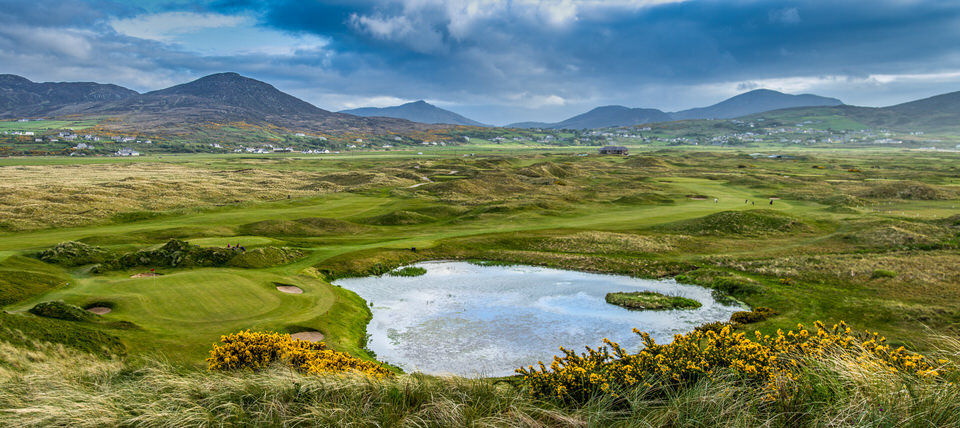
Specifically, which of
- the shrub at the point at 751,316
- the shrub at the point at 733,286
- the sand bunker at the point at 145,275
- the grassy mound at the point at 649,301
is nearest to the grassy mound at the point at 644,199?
the shrub at the point at 733,286

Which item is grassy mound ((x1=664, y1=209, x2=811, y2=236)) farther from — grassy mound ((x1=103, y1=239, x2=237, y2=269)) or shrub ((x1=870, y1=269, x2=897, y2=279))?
grassy mound ((x1=103, y1=239, x2=237, y2=269))

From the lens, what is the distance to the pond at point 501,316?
91.0ft

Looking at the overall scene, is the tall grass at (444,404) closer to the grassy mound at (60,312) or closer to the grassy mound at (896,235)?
the grassy mound at (60,312)

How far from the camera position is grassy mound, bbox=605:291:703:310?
36.3 meters

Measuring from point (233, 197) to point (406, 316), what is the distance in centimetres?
7872

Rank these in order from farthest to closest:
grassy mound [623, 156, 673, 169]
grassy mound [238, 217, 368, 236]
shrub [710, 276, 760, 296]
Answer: grassy mound [623, 156, 673, 169], grassy mound [238, 217, 368, 236], shrub [710, 276, 760, 296]

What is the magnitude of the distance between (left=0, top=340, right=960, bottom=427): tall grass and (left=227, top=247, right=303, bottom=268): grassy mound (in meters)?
34.1

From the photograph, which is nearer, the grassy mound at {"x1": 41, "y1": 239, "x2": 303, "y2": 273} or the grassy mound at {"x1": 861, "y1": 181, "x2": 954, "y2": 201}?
the grassy mound at {"x1": 41, "y1": 239, "x2": 303, "y2": 273}

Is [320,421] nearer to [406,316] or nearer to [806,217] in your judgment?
[406,316]

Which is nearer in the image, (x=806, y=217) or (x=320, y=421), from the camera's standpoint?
(x=320, y=421)

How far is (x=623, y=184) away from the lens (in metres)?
118

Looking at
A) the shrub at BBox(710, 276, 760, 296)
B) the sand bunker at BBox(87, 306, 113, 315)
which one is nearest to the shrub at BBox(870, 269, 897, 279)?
the shrub at BBox(710, 276, 760, 296)

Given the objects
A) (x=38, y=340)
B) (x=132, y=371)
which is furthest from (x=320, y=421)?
(x=38, y=340)

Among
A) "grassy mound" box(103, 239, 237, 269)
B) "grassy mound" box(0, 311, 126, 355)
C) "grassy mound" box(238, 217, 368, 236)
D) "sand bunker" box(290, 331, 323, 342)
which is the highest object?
"grassy mound" box(0, 311, 126, 355)
